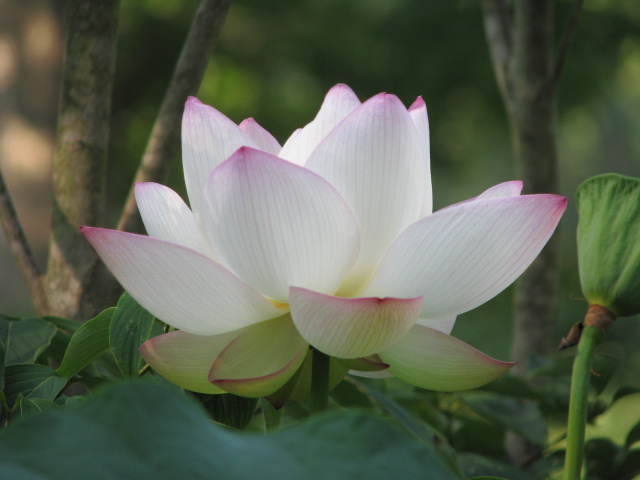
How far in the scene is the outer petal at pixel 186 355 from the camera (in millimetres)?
256

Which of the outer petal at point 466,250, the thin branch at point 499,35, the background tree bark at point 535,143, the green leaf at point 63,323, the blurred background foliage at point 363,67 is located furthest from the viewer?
the blurred background foliage at point 363,67

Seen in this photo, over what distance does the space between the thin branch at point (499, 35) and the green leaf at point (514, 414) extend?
0.37m

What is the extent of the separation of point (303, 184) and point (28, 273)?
1.04ft

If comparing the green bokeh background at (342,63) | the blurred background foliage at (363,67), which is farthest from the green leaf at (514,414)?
the green bokeh background at (342,63)

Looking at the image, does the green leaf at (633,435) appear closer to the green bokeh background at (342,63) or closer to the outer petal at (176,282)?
the outer petal at (176,282)

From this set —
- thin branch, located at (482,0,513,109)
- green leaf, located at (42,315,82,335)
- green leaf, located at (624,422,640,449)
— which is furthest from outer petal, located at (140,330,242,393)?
thin branch, located at (482,0,513,109)

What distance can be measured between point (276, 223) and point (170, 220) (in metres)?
0.06

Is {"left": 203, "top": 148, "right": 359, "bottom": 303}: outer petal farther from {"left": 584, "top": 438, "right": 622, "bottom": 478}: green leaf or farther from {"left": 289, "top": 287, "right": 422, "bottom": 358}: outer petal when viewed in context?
{"left": 584, "top": 438, "right": 622, "bottom": 478}: green leaf

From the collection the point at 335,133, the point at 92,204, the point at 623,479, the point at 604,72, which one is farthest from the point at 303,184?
the point at 604,72

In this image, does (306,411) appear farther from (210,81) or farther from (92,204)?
(210,81)

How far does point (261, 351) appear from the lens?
0.26m

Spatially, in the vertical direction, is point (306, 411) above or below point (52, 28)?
below

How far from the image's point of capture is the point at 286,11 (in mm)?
2818

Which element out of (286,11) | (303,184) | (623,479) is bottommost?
(623,479)
